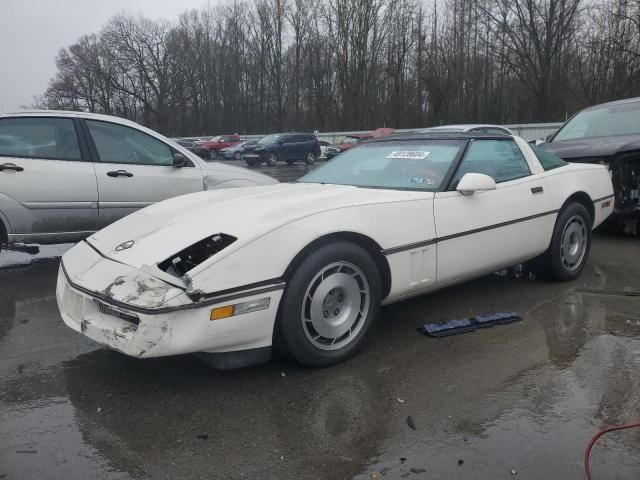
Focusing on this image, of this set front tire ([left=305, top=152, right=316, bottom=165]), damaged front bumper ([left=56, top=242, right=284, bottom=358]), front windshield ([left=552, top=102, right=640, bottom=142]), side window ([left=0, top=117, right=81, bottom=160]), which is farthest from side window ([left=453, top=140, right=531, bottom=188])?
front tire ([left=305, top=152, right=316, bottom=165])

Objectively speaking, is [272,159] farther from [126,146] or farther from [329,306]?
[329,306]

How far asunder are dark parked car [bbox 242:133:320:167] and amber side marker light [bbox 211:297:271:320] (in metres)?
24.9

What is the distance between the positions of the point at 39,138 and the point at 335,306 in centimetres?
362

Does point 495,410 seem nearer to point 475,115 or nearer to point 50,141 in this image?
point 50,141

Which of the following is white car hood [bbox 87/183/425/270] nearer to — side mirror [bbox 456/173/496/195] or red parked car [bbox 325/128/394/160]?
side mirror [bbox 456/173/496/195]

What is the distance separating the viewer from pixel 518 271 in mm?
5105

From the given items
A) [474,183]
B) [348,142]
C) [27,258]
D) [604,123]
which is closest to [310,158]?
[348,142]

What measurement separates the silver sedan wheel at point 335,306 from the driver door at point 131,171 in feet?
10.3

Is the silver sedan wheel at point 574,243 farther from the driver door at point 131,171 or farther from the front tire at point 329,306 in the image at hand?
the driver door at point 131,171

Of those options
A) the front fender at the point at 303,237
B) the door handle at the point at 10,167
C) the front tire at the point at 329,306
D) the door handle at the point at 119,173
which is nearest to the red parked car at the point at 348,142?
the door handle at the point at 119,173

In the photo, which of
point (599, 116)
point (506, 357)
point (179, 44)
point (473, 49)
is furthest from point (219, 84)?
point (506, 357)

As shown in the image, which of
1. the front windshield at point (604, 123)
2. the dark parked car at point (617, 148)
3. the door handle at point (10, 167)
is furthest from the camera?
the front windshield at point (604, 123)

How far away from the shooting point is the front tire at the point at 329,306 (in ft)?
9.39

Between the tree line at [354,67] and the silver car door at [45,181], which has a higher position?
the tree line at [354,67]
